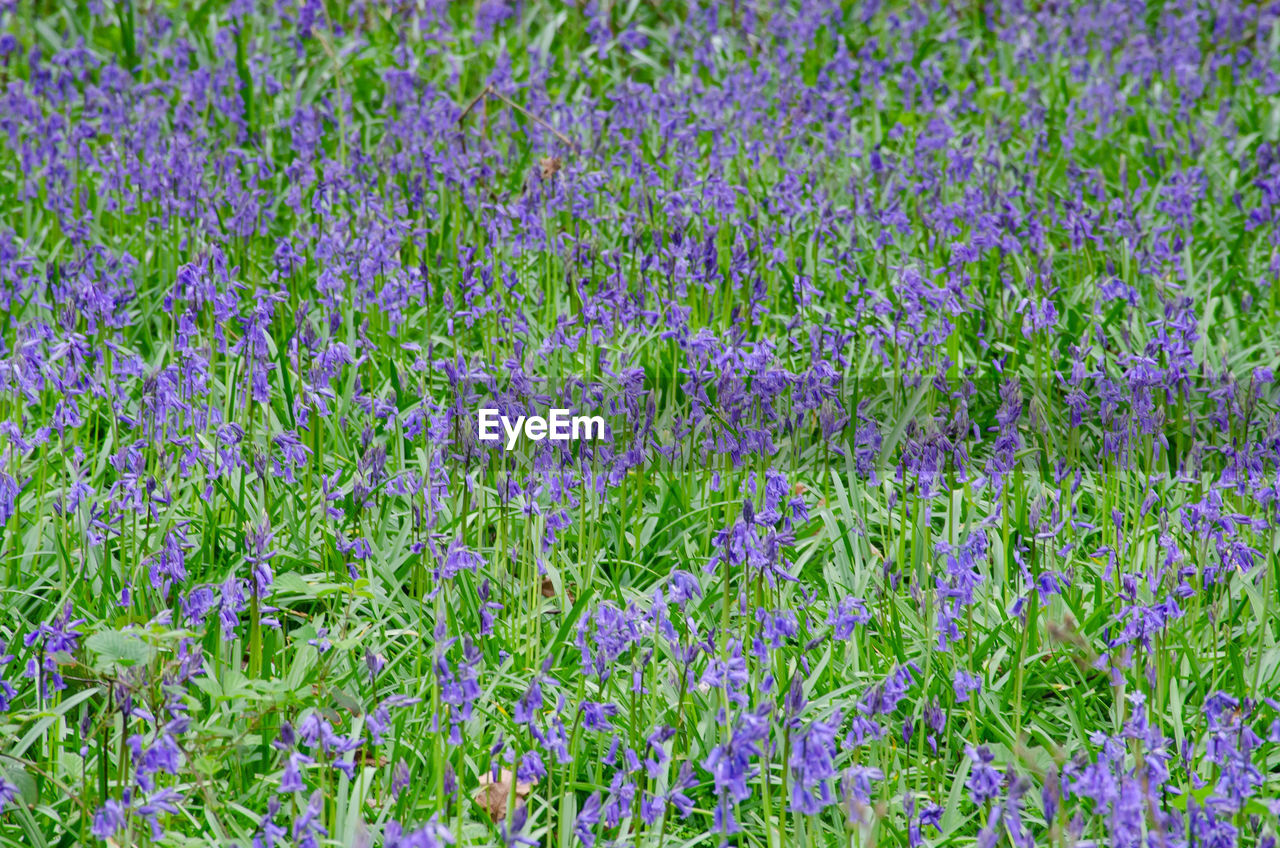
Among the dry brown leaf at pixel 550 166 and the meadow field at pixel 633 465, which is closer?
the meadow field at pixel 633 465

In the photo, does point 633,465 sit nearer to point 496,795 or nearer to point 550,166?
point 496,795

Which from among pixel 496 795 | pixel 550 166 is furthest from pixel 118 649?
pixel 550 166

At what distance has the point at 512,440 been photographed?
3.46 m

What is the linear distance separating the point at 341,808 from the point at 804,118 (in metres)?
4.65

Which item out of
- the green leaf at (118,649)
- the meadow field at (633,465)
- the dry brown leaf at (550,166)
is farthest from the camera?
the dry brown leaf at (550,166)

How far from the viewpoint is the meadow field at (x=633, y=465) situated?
257cm

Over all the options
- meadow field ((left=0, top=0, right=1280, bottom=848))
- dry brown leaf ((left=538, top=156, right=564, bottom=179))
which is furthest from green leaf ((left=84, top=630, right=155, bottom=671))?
dry brown leaf ((left=538, top=156, right=564, bottom=179))

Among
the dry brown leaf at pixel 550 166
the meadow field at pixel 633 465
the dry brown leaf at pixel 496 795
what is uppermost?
the dry brown leaf at pixel 550 166

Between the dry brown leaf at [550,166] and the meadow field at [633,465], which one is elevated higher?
the dry brown leaf at [550,166]

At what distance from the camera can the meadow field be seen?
2.57 m

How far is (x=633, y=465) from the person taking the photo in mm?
3523

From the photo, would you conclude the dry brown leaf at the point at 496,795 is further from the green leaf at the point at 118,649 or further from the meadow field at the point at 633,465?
the green leaf at the point at 118,649

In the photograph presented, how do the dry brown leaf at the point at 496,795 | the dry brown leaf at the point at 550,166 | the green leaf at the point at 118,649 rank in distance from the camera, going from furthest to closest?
1. the dry brown leaf at the point at 550,166
2. the dry brown leaf at the point at 496,795
3. the green leaf at the point at 118,649

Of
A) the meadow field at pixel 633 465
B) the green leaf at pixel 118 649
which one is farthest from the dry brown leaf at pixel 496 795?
the green leaf at pixel 118 649
